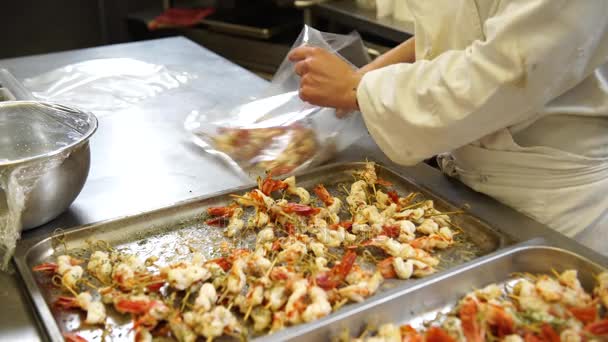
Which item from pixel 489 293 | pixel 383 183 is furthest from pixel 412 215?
pixel 489 293


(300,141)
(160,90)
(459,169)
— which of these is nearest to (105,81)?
(160,90)

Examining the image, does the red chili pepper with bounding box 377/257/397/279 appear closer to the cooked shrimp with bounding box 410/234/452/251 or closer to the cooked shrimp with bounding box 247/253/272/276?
Result: the cooked shrimp with bounding box 410/234/452/251

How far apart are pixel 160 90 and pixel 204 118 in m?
0.42

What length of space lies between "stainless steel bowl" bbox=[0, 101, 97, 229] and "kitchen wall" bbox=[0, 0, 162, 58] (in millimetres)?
3334

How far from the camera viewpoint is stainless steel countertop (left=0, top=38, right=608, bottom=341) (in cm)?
118

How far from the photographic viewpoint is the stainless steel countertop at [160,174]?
118cm

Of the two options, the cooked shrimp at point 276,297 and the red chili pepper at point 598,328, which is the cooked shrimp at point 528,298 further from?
the cooked shrimp at point 276,297

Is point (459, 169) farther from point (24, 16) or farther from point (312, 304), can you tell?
point (24, 16)

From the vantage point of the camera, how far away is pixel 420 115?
1225mm

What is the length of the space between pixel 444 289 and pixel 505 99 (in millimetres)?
377

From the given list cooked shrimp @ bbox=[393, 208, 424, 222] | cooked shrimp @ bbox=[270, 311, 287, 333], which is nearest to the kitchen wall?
cooked shrimp @ bbox=[393, 208, 424, 222]

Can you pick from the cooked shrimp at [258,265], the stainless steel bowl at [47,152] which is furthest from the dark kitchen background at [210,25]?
the cooked shrimp at [258,265]

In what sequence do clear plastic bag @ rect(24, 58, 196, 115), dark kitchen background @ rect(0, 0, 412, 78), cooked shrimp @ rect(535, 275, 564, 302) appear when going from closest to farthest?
1. cooked shrimp @ rect(535, 275, 564, 302)
2. clear plastic bag @ rect(24, 58, 196, 115)
3. dark kitchen background @ rect(0, 0, 412, 78)

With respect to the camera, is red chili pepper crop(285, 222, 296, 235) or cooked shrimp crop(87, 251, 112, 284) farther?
red chili pepper crop(285, 222, 296, 235)
